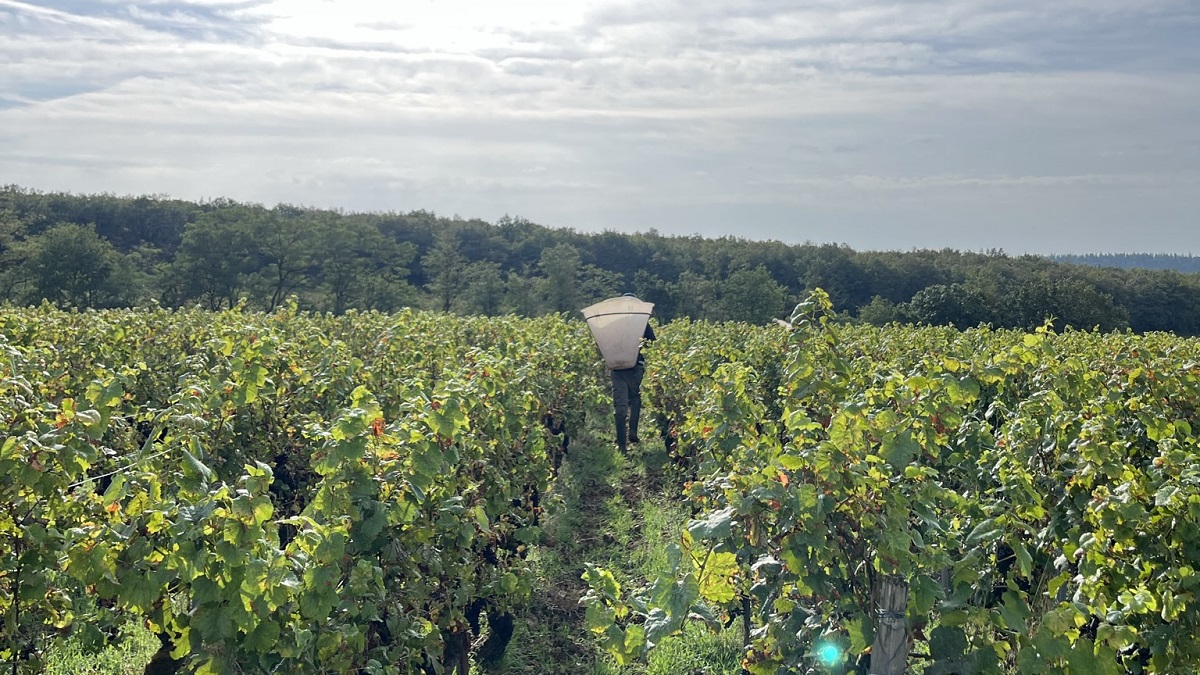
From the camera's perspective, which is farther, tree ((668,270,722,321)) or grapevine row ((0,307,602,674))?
tree ((668,270,722,321))

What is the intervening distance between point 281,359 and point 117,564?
4.20 meters

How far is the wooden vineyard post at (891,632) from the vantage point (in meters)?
3.18

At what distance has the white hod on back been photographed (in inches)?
458

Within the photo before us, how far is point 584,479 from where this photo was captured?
11.3 m

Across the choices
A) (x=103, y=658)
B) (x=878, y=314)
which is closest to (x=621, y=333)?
(x=103, y=658)

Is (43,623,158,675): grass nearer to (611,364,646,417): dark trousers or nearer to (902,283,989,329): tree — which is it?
(611,364,646,417): dark trousers

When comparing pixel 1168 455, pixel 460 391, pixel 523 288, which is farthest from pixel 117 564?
pixel 523 288

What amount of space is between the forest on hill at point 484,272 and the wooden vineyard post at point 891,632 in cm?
3331

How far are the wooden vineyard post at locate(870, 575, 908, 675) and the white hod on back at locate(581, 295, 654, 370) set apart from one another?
8.37 m

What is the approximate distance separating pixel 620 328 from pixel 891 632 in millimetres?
8597

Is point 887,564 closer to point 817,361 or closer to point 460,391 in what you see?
point 817,361

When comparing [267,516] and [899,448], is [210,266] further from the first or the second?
[899,448]

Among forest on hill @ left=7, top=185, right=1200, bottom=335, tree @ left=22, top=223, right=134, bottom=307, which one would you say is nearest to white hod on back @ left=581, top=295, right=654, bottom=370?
forest on hill @ left=7, top=185, right=1200, bottom=335

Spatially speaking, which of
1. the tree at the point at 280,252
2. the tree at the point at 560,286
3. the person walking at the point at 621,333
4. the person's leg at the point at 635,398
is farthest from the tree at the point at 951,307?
the person walking at the point at 621,333
